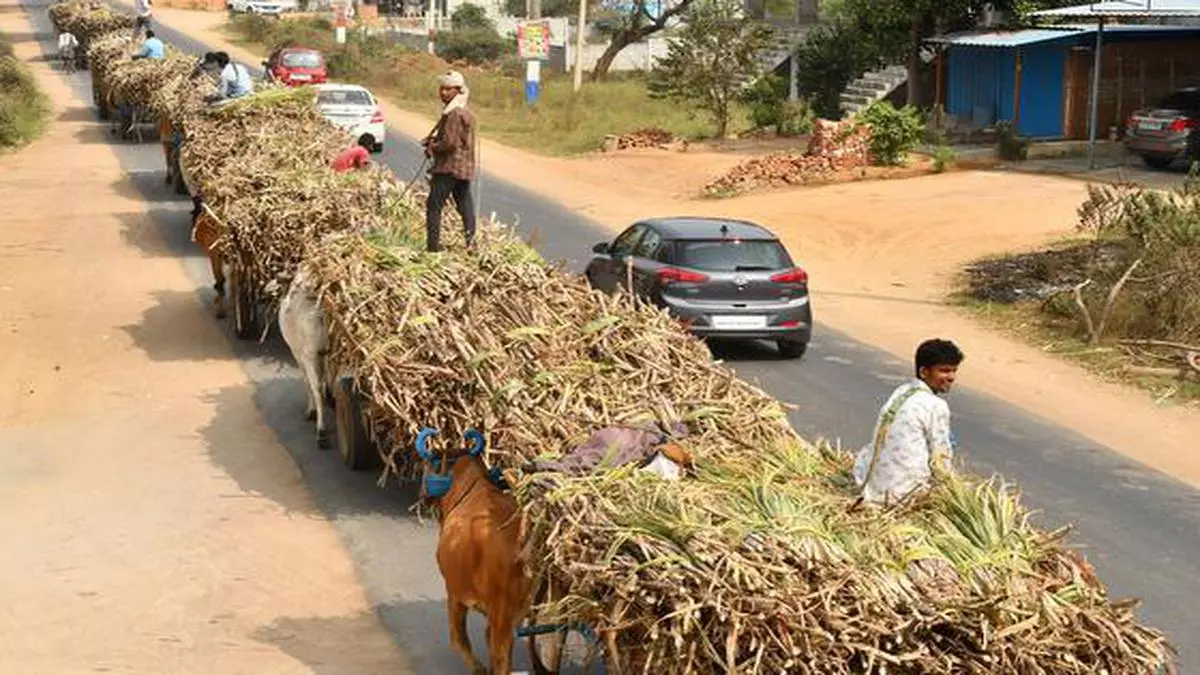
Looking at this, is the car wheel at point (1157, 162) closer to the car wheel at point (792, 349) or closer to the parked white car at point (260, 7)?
the car wheel at point (792, 349)

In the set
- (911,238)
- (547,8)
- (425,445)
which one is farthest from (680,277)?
(547,8)

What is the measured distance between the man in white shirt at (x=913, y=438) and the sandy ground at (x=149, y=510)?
313cm

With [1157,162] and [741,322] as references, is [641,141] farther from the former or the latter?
[741,322]

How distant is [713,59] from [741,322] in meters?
25.5

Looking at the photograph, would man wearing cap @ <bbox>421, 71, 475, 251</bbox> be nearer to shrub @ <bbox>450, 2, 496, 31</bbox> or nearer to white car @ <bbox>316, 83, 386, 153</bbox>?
white car @ <bbox>316, 83, 386, 153</bbox>

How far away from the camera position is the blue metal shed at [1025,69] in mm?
39094

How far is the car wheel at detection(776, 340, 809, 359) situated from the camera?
63.9ft

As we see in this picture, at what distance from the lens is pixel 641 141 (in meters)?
42.3

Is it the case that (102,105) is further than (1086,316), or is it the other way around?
(102,105)

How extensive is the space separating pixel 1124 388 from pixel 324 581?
9.91 meters

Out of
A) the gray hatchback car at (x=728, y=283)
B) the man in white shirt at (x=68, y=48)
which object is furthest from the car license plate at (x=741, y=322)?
the man in white shirt at (x=68, y=48)

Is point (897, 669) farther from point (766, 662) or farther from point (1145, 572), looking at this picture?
point (1145, 572)

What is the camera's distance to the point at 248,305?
19359mm

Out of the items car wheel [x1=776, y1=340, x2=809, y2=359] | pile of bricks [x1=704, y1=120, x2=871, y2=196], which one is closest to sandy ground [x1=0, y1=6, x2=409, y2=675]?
car wheel [x1=776, y1=340, x2=809, y2=359]
